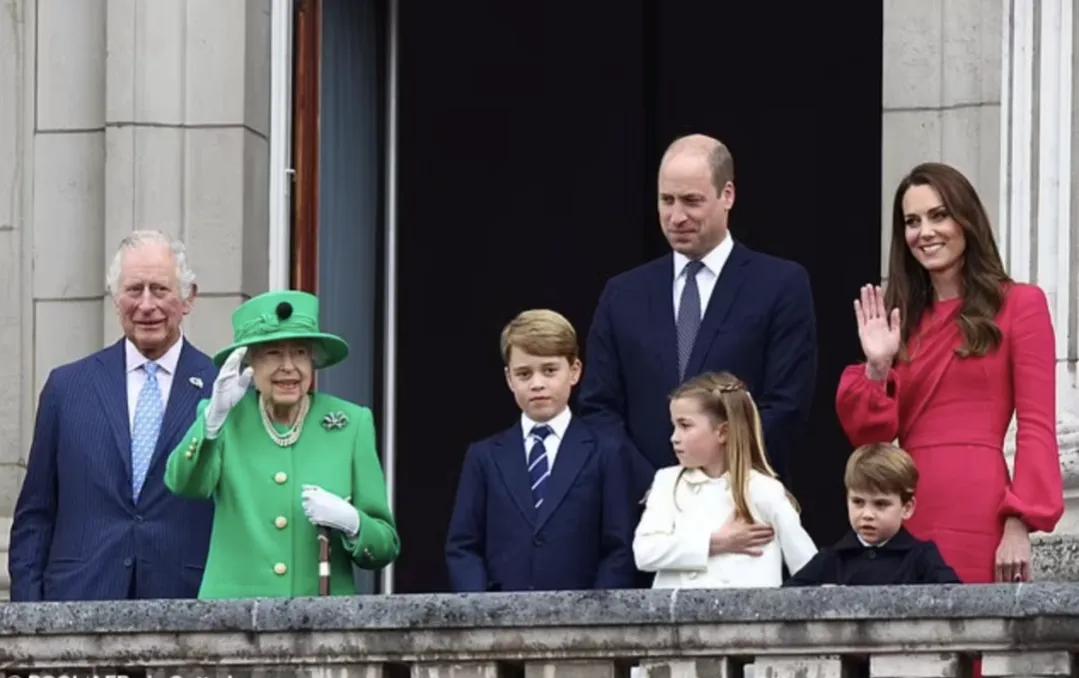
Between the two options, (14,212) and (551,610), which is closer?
(551,610)

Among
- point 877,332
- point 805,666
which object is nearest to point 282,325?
point 877,332

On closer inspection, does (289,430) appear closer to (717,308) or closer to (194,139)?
(717,308)

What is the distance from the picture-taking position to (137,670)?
983 cm

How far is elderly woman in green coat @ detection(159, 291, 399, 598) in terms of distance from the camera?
10.6 metres

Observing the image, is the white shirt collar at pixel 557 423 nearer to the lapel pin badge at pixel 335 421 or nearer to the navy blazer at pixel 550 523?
the navy blazer at pixel 550 523

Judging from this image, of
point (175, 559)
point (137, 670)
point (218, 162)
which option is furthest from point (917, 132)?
point (137, 670)

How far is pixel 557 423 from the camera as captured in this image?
10758 millimetres

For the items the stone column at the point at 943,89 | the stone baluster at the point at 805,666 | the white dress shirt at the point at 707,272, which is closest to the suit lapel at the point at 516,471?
the white dress shirt at the point at 707,272

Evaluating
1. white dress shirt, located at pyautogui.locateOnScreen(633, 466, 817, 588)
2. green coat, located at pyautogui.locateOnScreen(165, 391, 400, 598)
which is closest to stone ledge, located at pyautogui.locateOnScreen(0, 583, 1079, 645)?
green coat, located at pyautogui.locateOnScreen(165, 391, 400, 598)

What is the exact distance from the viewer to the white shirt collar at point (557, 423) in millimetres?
10750

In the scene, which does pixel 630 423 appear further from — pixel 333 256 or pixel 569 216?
pixel 569 216

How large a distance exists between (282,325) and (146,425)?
0.68 m

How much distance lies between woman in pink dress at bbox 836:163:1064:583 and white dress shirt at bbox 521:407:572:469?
874 mm

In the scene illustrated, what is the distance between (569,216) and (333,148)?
363cm
